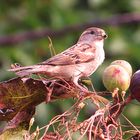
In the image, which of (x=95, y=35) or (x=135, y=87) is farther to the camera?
(x=95, y=35)

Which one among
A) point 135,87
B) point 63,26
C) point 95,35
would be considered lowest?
point 63,26

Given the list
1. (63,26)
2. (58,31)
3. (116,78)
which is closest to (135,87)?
(116,78)

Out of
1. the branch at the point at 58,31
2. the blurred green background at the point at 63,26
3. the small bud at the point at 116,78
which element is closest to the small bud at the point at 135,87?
the small bud at the point at 116,78

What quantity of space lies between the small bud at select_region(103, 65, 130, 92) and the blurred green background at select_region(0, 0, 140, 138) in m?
3.13

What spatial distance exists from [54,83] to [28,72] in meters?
0.13

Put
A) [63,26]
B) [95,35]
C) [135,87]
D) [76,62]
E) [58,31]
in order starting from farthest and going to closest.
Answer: [63,26] < [58,31] < [95,35] < [76,62] < [135,87]

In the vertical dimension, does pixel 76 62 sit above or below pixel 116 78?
below

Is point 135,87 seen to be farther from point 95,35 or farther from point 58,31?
point 58,31

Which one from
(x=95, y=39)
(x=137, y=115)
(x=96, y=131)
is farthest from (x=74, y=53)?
(x=137, y=115)

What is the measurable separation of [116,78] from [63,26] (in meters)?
4.13

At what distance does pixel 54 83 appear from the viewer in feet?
6.72

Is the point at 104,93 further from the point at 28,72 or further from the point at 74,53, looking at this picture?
the point at 74,53

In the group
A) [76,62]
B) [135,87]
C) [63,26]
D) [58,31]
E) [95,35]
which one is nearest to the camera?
[135,87]

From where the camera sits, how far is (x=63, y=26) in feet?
20.4
